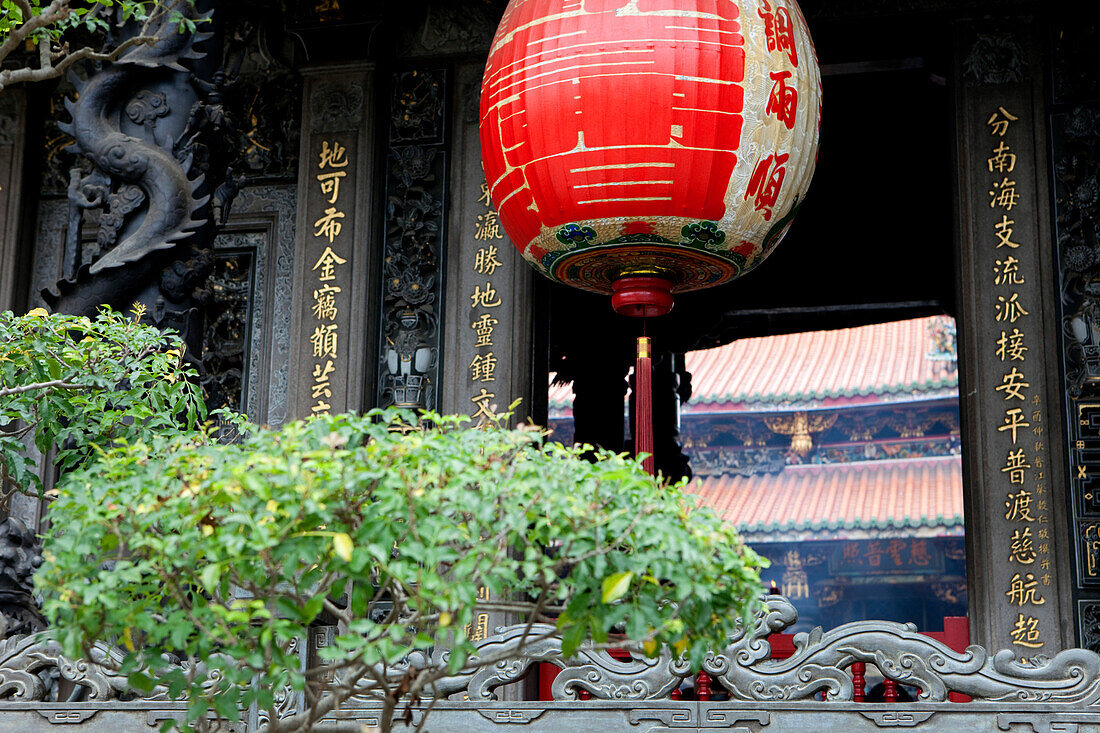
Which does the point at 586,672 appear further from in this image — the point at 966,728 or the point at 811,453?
the point at 811,453

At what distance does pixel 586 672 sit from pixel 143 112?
3044 millimetres

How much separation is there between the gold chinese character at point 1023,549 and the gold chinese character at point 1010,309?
39.0 inches

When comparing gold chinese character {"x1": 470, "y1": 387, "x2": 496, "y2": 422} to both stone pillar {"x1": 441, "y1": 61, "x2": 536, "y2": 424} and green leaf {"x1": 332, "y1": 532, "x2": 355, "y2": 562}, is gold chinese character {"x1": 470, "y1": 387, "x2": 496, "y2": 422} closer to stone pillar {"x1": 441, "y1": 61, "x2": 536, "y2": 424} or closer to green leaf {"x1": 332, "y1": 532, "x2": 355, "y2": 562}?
stone pillar {"x1": 441, "y1": 61, "x2": 536, "y2": 424}

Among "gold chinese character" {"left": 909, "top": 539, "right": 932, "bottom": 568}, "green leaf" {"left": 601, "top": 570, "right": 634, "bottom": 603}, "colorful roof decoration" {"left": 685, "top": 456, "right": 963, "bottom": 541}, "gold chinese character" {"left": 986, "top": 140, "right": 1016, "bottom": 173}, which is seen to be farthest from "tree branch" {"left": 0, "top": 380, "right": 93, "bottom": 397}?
"gold chinese character" {"left": 909, "top": 539, "right": 932, "bottom": 568}

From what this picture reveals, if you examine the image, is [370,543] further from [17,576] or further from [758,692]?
[17,576]

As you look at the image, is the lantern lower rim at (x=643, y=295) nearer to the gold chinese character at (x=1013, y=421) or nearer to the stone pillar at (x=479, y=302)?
the stone pillar at (x=479, y=302)

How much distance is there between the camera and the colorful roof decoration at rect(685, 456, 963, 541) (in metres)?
12.3

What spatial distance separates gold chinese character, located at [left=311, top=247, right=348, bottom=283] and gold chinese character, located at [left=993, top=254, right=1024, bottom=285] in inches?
129

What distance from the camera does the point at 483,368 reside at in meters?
6.32

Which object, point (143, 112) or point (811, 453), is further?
point (811, 453)

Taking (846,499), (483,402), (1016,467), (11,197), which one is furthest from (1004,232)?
(846,499)

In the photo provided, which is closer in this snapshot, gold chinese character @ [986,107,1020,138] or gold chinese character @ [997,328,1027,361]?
gold chinese character @ [997,328,1027,361]

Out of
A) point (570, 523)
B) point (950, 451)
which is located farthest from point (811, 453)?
point (570, 523)

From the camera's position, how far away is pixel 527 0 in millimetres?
3961
